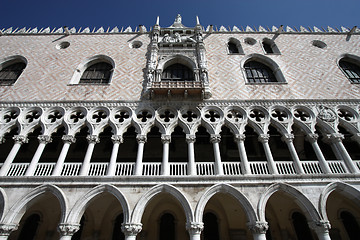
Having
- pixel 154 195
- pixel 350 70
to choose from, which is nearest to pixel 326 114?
pixel 350 70

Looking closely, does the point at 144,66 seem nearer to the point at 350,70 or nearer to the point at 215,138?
the point at 215,138

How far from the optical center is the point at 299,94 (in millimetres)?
9180

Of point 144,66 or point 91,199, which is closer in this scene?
point 91,199

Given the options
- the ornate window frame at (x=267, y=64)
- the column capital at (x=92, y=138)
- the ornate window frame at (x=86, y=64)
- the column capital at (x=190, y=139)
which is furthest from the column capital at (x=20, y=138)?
the ornate window frame at (x=267, y=64)

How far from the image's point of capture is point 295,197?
6.39 meters

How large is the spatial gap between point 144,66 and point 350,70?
428 inches

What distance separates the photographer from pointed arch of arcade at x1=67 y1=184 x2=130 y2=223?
607cm

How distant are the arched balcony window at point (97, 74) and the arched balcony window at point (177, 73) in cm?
294

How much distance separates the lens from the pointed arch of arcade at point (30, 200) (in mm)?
6085

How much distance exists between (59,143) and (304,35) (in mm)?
15074

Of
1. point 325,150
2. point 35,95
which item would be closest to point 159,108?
point 35,95

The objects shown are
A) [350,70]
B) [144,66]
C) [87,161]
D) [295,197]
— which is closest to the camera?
[295,197]

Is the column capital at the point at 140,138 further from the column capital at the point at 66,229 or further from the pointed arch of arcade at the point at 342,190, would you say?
the pointed arch of arcade at the point at 342,190

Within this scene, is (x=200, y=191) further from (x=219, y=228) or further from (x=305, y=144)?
(x=305, y=144)
